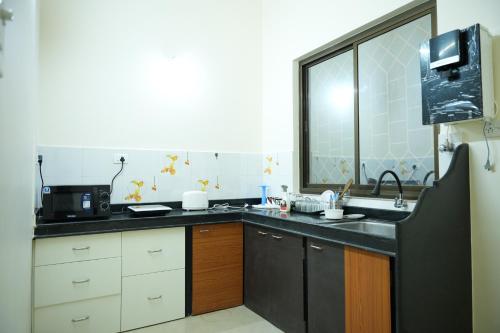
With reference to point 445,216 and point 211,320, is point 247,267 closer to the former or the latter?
point 211,320

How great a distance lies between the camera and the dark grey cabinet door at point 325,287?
6.05 ft

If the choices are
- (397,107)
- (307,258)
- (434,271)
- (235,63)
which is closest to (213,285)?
(307,258)

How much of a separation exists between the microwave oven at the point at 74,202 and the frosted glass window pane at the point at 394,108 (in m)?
2.02

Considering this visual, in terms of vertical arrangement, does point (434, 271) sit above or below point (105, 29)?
below

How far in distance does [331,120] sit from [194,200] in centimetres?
144

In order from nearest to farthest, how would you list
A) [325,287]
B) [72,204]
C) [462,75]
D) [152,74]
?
[462,75]
[325,287]
[72,204]
[152,74]

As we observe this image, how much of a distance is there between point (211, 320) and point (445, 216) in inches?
73.1

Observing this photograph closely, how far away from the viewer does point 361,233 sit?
1.69m

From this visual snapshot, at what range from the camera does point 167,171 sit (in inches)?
119

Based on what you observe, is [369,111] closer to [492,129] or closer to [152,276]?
[492,129]

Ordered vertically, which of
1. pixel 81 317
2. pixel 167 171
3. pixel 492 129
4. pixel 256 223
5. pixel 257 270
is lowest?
pixel 81 317

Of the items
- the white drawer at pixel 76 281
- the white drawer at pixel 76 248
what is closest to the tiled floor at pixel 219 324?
the white drawer at pixel 76 281

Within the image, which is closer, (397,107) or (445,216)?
(445,216)

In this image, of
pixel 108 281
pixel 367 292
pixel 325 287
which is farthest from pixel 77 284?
pixel 367 292
